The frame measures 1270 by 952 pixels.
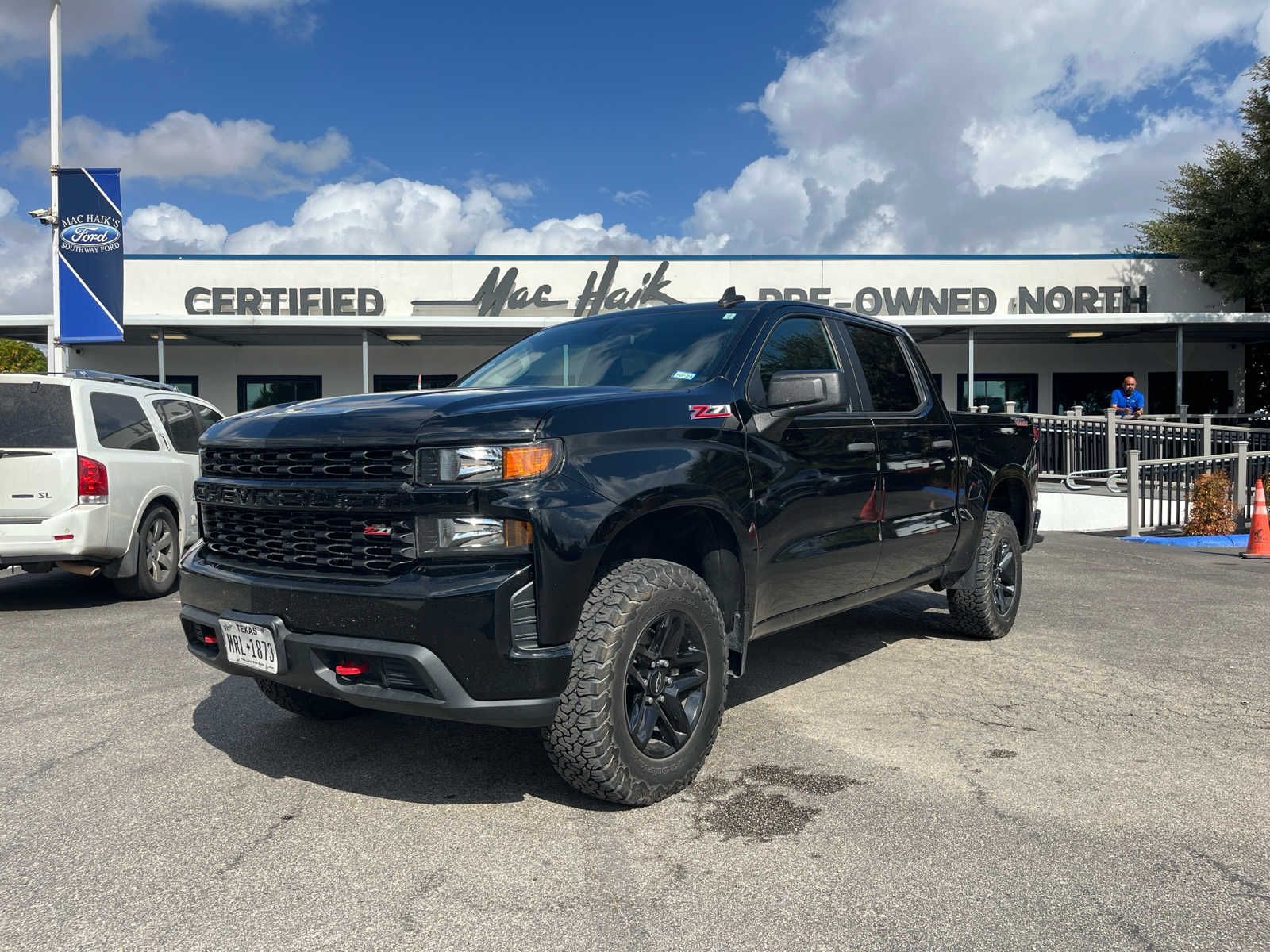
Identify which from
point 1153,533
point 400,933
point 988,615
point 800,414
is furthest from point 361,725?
point 1153,533

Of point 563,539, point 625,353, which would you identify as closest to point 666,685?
point 563,539

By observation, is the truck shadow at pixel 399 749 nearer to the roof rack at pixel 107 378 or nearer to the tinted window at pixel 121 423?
the tinted window at pixel 121 423

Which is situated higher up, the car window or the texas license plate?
the car window

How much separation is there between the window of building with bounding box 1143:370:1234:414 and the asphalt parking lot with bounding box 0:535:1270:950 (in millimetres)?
19976

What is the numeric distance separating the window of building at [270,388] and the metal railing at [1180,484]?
16854mm

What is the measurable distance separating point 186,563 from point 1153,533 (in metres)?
12.4

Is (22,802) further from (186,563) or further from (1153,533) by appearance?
(1153,533)

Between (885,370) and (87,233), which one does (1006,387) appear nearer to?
(87,233)

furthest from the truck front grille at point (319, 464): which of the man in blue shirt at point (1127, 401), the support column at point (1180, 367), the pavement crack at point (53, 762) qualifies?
the support column at point (1180, 367)

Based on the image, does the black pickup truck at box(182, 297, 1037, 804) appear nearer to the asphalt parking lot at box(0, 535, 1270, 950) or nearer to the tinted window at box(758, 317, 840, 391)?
the tinted window at box(758, 317, 840, 391)

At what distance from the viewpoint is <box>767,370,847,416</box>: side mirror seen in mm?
3943

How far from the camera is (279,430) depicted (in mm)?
3525

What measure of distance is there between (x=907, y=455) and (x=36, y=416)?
614cm

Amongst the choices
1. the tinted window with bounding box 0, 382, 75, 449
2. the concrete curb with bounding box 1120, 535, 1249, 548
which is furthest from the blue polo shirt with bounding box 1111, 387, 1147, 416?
the tinted window with bounding box 0, 382, 75, 449
